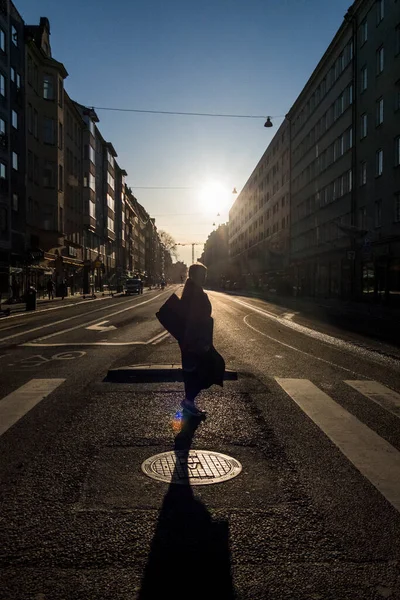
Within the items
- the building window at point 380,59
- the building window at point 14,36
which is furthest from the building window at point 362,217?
the building window at point 14,36

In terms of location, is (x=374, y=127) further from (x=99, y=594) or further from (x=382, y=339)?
(x=99, y=594)

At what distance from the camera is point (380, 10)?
33.4 m

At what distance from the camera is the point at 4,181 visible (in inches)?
1438

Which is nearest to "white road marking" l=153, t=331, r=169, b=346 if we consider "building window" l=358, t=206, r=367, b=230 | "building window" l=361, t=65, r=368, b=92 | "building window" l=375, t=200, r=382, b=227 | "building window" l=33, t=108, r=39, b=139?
"building window" l=375, t=200, r=382, b=227

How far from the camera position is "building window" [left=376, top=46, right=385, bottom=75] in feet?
108

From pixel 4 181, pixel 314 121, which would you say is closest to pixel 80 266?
pixel 4 181

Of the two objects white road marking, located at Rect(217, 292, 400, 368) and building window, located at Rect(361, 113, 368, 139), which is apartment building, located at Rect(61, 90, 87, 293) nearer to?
→ building window, located at Rect(361, 113, 368, 139)

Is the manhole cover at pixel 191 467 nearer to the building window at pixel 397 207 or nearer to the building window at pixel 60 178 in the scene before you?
the building window at pixel 397 207

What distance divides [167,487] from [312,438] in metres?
1.73

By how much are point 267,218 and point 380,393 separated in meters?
73.7

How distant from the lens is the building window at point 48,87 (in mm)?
45938

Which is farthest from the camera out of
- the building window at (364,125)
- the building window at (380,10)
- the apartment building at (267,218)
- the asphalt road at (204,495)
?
the apartment building at (267,218)

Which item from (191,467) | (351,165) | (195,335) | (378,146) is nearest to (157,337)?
(195,335)

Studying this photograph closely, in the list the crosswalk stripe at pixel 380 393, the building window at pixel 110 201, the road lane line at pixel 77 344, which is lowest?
the road lane line at pixel 77 344
